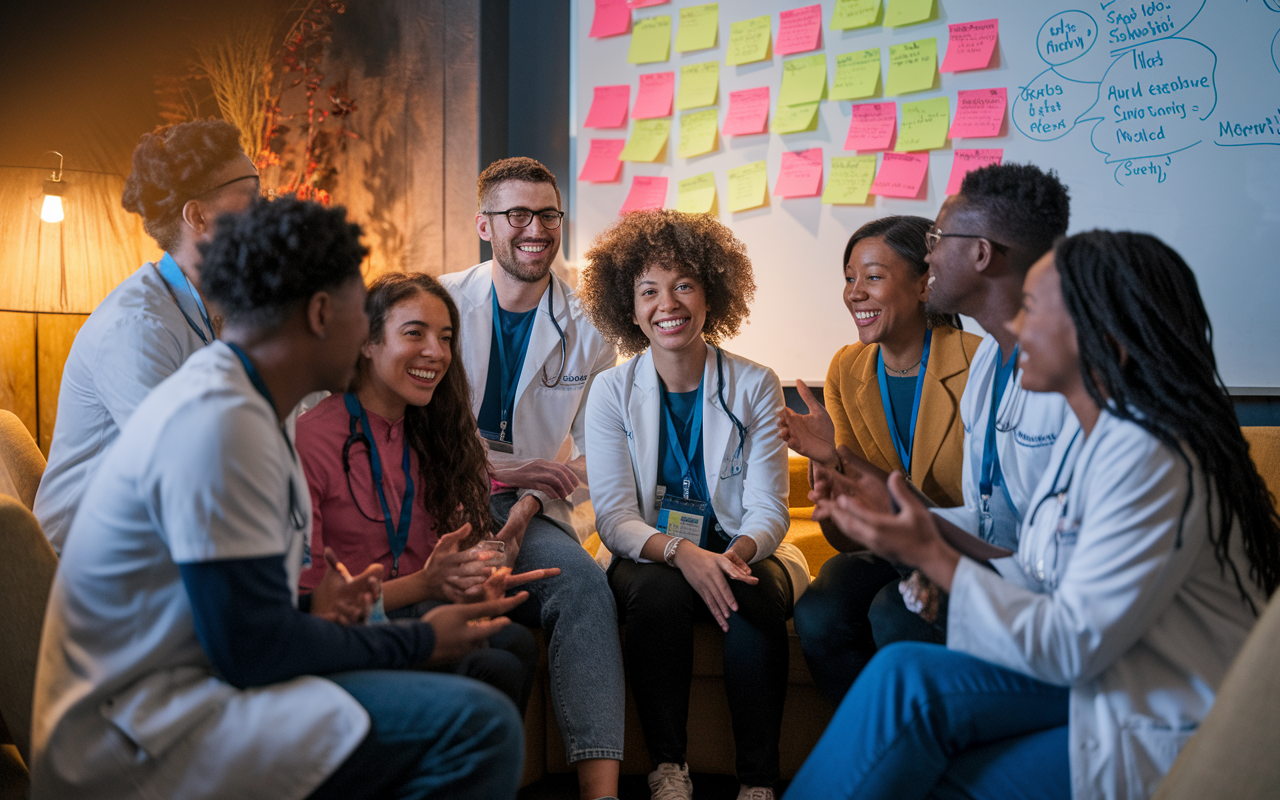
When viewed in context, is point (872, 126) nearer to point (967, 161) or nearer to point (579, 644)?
point (967, 161)

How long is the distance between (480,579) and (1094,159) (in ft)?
8.24

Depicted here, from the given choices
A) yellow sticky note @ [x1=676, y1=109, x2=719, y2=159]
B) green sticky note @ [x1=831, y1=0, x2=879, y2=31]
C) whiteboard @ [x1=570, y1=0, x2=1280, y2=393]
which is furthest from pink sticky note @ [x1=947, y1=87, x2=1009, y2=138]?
yellow sticky note @ [x1=676, y1=109, x2=719, y2=159]

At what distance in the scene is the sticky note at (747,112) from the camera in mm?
3533

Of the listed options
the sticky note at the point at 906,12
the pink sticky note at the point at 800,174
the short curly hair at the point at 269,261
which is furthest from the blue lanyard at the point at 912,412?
the short curly hair at the point at 269,261

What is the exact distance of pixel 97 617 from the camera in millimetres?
1210

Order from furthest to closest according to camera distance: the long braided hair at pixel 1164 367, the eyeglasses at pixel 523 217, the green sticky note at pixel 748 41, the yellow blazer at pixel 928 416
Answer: the green sticky note at pixel 748 41 → the eyeglasses at pixel 523 217 → the yellow blazer at pixel 928 416 → the long braided hair at pixel 1164 367

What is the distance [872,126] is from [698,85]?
788 millimetres

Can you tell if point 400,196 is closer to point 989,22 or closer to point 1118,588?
point 989,22

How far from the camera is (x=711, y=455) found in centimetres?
246

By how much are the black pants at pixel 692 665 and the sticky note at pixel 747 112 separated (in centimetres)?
207

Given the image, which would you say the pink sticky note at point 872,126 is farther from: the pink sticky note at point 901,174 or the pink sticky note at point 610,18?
the pink sticky note at point 610,18

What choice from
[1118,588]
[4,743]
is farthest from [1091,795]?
[4,743]

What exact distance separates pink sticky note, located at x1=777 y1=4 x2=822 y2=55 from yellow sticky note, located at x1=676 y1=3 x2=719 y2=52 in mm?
291

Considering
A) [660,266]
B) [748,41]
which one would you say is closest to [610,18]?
[748,41]
